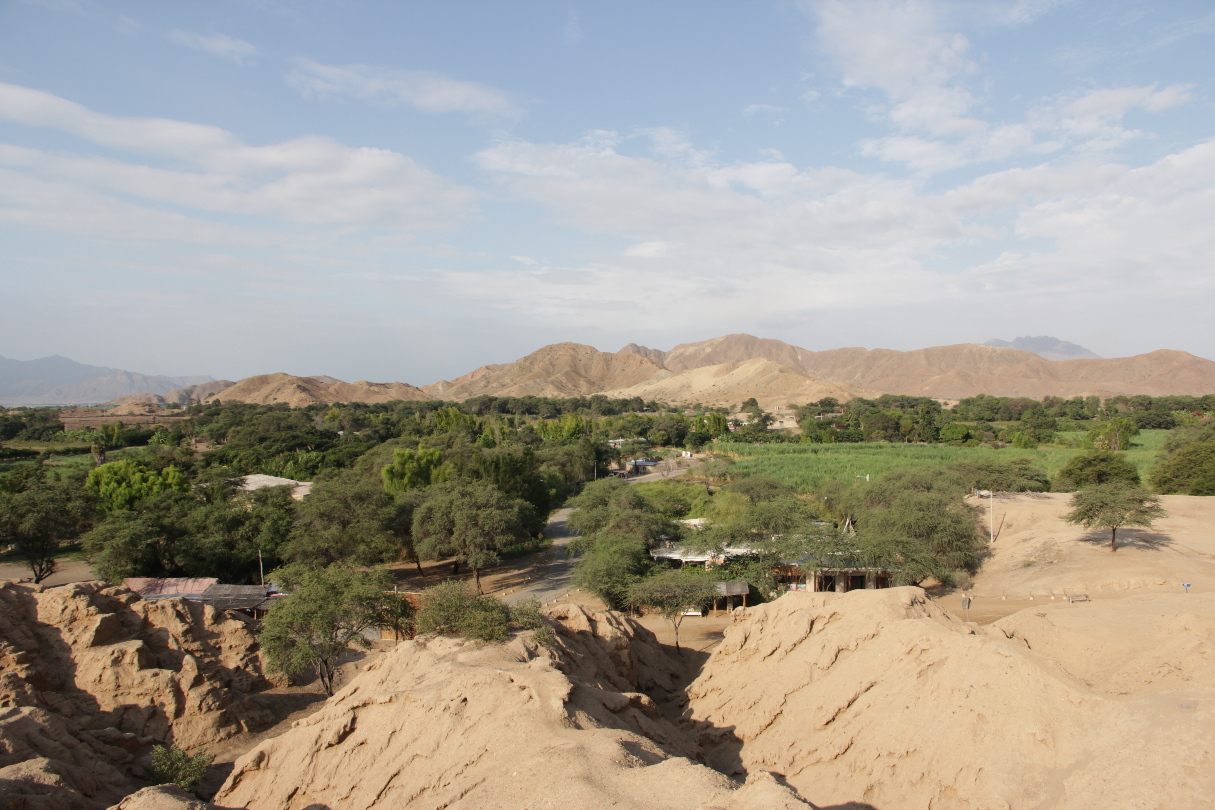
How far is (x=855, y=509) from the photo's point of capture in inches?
1337

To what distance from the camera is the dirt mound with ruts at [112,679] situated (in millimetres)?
11289

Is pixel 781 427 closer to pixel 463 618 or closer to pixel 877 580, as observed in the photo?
pixel 877 580

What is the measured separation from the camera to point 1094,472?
1593 inches

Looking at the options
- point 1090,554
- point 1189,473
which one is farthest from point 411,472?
point 1189,473

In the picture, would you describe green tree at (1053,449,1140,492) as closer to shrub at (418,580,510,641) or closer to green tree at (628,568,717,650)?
green tree at (628,568,717,650)

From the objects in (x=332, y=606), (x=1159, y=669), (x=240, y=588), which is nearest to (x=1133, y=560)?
(x=1159, y=669)

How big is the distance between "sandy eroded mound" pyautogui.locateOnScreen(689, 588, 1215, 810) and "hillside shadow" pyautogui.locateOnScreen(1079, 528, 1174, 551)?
59.2ft

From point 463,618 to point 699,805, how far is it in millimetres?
8025

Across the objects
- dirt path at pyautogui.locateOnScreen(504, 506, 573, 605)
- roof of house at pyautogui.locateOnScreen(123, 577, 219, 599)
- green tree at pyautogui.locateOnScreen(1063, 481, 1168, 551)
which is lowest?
dirt path at pyautogui.locateOnScreen(504, 506, 573, 605)

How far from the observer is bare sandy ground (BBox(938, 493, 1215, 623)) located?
23.0 meters

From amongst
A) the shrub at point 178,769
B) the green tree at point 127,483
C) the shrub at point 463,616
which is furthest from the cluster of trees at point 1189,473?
the green tree at point 127,483

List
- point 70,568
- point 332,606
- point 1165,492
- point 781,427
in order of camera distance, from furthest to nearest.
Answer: point 781,427
point 1165,492
point 70,568
point 332,606

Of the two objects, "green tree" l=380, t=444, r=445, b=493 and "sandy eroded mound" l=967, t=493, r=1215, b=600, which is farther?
"green tree" l=380, t=444, r=445, b=493

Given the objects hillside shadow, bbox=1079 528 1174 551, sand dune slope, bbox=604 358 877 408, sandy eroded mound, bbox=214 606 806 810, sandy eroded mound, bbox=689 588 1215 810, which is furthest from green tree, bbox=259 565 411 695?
sand dune slope, bbox=604 358 877 408
